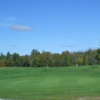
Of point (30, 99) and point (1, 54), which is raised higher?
point (1, 54)

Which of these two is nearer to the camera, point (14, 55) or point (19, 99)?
point (19, 99)

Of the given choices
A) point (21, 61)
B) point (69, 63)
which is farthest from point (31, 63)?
point (69, 63)

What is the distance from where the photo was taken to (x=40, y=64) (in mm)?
91312

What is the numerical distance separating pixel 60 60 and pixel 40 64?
26.7 feet

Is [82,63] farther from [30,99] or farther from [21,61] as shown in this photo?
[30,99]

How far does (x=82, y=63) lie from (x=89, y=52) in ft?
50.6

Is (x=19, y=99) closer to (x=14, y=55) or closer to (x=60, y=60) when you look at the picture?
(x=60, y=60)

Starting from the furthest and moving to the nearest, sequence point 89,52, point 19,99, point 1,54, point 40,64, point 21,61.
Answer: point 1,54
point 89,52
point 21,61
point 40,64
point 19,99

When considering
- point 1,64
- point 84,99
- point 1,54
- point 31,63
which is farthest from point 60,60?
point 84,99

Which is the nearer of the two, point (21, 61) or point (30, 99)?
point (30, 99)

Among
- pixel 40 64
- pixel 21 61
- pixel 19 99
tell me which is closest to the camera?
pixel 19 99

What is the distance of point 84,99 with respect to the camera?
635 inches

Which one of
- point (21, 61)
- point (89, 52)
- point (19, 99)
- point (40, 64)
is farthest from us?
point (89, 52)

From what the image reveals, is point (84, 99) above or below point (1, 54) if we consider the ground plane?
below
